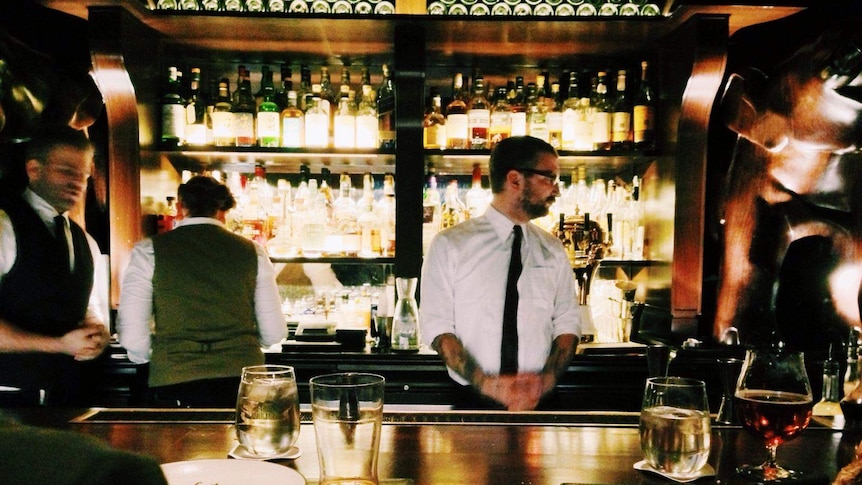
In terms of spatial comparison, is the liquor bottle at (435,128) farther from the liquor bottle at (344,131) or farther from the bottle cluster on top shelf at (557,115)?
the liquor bottle at (344,131)

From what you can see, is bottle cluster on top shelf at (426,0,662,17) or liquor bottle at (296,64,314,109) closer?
bottle cluster on top shelf at (426,0,662,17)

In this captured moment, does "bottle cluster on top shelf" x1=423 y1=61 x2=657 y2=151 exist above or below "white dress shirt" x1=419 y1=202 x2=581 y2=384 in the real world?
above

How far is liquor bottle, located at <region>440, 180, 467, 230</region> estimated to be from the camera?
2.96m

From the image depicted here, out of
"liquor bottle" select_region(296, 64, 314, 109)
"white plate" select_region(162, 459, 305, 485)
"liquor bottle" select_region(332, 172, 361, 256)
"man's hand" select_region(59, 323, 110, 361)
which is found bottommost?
"man's hand" select_region(59, 323, 110, 361)

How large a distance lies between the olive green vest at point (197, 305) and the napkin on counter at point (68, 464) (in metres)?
1.98

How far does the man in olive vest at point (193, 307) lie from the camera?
7.03 feet

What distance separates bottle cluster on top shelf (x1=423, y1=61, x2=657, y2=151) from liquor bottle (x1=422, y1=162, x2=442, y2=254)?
20 cm

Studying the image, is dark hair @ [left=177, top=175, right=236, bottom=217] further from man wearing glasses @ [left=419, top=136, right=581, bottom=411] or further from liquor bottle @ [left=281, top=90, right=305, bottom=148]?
man wearing glasses @ [left=419, top=136, right=581, bottom=411]

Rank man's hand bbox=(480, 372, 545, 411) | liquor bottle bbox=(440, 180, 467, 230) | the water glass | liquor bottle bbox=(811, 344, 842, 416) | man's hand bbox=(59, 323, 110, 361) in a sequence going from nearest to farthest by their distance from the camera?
the water glass
liquor bottle bbox=(811, 344, 842, 416)
man's hand bbox=(480, 372, 545, 411)
man's hand bbox=(59, 323, 110, 361)
liquor bottle bbox=(440, 180, 467, 230)

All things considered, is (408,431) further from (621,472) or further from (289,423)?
(621,472)

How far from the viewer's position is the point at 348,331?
2564 millimetres

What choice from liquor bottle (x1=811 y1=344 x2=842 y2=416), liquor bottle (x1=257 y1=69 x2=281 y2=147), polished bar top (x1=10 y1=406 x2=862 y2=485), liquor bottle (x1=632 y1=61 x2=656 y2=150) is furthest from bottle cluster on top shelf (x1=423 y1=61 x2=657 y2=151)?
polished bar top (x1=10 y1=406 x2=862 y2=485)

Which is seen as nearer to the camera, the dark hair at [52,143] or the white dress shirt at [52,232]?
the white dress shirt at [52,232]

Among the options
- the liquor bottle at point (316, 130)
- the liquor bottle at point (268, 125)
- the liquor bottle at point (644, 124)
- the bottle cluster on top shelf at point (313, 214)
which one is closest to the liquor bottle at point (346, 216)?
the bottle cluster on top shelf at point (313, 214)
